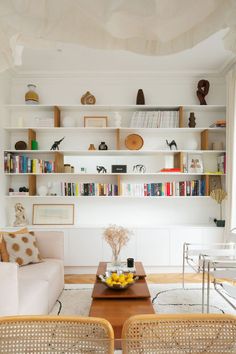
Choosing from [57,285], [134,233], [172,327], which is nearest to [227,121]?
[134,233]

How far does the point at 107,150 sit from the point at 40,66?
163cm

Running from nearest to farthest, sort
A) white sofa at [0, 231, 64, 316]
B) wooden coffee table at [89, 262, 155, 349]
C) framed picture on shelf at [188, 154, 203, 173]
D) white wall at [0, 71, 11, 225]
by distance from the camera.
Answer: white sofa at [0, 231, 64, 316]
wooden coffee table at [89, 262, 155, 349]
white wall at [0, 71, 11, 225]
framed picture on shelf at [188, 154, 203, 173]

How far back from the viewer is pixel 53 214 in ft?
15.5

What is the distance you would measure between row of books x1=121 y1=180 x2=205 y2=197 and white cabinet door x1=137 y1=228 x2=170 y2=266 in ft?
1.90

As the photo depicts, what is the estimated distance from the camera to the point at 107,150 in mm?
4582

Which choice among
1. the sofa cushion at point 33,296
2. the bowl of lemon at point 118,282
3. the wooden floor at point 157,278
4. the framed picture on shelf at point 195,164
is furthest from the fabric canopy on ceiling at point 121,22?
the framed picture on shelf at point 195,164

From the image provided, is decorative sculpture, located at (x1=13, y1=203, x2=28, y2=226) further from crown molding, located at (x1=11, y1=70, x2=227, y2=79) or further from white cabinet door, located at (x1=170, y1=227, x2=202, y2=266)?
white cabinet door, located at (x1=170, y1=227, x2=202, y2=266)

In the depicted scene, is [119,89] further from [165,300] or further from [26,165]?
[165,300]

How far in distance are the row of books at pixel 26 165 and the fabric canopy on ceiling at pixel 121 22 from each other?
12.8ft

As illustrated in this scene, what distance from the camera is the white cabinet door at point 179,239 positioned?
4.40 m

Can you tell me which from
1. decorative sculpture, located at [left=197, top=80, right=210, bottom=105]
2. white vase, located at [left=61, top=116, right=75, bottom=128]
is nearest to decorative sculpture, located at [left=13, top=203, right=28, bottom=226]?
white vase, located at [left=61, top=116, right=75, bottom=128]

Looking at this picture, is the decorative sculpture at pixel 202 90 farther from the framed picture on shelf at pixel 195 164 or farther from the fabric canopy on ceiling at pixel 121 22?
the fabric canopy on ceiling at pixel 121 22

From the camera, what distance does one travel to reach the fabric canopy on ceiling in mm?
572

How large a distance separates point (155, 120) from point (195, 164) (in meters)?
0.94
